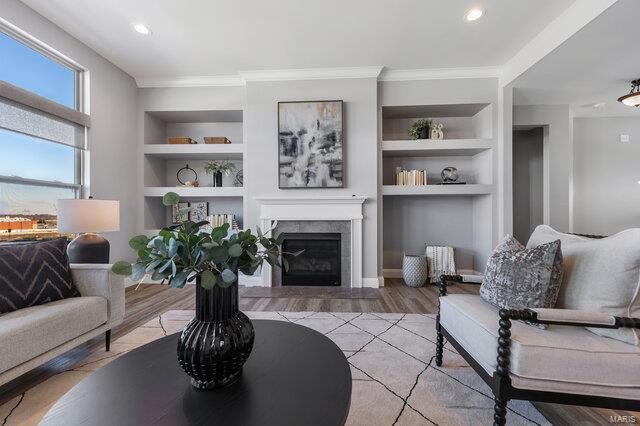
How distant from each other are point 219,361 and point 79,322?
1403mm

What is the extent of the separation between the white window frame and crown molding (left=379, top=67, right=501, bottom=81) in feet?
11.9

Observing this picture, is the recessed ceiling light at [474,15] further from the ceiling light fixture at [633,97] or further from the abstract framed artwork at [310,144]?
the ceiling light fixture at [633,97]

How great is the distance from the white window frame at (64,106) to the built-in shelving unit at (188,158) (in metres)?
0.76

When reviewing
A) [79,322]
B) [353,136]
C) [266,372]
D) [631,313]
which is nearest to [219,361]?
[266,372]

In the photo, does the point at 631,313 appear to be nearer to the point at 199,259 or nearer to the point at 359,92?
the point at 199,259

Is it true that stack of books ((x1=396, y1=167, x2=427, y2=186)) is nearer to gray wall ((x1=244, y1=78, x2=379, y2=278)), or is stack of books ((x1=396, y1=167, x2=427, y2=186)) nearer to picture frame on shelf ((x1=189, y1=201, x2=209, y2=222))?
gray wall ((x1=244, y1=78, x2=379, y2=278))

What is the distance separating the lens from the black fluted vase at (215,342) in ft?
2.91

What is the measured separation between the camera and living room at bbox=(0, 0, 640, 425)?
98 centimetres

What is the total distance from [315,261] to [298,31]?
2680 millimetres

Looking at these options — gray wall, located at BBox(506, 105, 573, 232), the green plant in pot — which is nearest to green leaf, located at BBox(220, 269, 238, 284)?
the green plant in pot

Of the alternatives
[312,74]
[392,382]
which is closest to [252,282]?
[392,382]

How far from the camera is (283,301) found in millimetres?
3061

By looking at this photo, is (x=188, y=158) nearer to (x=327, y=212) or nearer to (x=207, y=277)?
(x=327, y=212)

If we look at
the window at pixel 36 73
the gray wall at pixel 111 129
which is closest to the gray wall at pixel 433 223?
the gray wall at pixel 111 129
